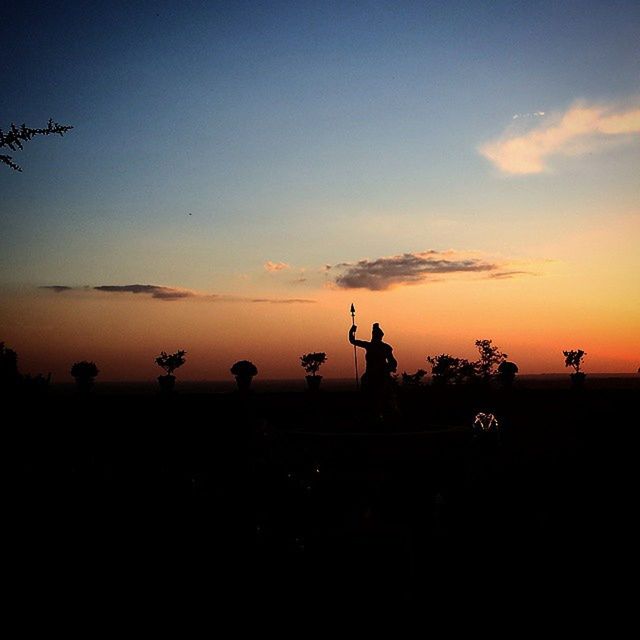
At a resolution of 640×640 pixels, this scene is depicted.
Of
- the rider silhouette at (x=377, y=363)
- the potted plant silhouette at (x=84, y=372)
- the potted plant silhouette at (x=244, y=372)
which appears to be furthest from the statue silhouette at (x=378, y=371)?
the potted plant silhouette at (x=84, y=372)

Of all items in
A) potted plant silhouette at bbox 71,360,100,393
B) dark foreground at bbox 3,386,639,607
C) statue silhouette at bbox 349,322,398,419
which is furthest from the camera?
potted plant silhouette at bbox 71,360,100,393

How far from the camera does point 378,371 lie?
15.3 meters

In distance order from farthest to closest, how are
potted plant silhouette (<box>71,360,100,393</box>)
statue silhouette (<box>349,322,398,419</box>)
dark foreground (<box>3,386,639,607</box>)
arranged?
1. potted plant silhouette (<box>71,360,100,393</box>)
2. statue silhouette (<box>349,322,398,419</box>)
3. dark foreground (<box>3,386,639,607</box>)

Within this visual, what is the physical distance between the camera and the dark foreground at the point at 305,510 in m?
6.54

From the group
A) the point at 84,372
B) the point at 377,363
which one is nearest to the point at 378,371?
the point at 377,363

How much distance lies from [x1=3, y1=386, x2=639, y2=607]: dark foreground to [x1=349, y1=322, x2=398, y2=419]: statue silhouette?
0.69 metres

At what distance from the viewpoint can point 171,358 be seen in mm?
28766

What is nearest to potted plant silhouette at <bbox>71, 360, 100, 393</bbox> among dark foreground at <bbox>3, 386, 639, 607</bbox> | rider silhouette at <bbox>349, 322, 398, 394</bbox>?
dark foreground at <bbox>3, 386, 639, 607</bbox>

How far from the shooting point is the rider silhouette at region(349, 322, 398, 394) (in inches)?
602

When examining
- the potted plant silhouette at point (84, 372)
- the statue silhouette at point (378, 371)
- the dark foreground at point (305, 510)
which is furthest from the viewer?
the potted plant silhouette at point (84, 372)

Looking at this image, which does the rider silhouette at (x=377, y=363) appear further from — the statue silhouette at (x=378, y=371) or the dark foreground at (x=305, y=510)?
the dark foreground at (x=305, y=510)

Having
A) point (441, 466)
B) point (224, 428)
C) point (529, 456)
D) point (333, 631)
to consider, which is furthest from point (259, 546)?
point (224, 428)

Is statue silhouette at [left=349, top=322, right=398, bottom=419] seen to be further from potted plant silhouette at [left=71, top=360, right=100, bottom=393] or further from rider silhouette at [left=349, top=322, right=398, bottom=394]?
potted plant silhouette at [left=71, top=360, right=100, bottom=393]

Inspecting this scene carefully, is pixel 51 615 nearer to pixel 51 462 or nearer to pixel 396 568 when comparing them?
pixel 396 568
